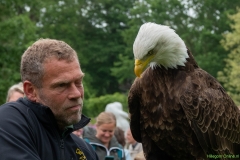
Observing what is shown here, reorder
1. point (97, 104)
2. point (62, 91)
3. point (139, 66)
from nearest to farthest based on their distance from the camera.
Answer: point (62, 91) → point (139, 66) → point (97, 104)

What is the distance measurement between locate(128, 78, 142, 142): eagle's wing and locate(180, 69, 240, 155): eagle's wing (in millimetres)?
560

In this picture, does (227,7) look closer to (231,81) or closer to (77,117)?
(231,81)

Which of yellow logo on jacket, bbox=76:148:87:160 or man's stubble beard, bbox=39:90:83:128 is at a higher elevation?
man's stubble beard, bbox=39:90:83:128

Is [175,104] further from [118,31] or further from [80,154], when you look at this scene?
[118,31]

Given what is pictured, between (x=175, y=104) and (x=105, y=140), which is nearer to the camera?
(x=175, y=104)

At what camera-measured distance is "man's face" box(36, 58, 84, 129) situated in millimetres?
3283

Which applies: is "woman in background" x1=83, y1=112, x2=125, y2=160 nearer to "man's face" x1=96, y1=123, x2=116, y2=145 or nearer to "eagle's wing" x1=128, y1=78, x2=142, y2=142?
"man's face" x1=96, y1=123, x2=116, y2=145

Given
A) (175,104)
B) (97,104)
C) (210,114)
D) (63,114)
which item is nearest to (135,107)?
(175,104)

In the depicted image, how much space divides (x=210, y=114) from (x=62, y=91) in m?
2.63

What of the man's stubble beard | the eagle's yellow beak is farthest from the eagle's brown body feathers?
the man's stubble beard

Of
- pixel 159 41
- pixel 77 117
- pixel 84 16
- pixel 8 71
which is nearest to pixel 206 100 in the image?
pixel 159 41

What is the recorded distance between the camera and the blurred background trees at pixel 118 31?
117 feet

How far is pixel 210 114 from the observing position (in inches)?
218

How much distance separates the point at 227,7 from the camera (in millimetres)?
40344
